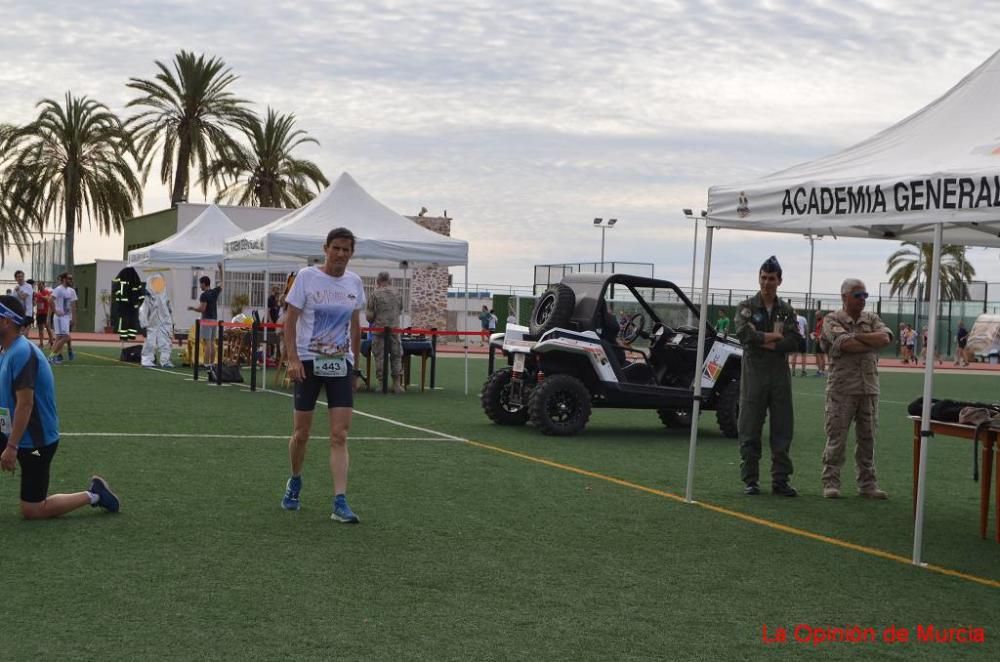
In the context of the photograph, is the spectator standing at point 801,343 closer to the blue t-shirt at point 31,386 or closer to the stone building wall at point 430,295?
the blue t-shirt at point 31,386

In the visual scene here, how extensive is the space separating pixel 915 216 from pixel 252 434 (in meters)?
7.98

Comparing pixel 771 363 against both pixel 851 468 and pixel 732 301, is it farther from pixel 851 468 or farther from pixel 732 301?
pixel 732 301

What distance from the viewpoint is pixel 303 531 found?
25.8 ft

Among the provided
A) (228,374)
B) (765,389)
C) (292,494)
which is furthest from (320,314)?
(228,374)

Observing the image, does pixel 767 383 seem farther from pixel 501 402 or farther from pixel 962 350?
pixel 962 350

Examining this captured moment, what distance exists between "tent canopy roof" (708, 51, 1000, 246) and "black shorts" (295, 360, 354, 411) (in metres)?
3.01

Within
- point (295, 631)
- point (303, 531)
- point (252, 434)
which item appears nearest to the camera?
point (295, 631)

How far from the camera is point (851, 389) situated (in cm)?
1024

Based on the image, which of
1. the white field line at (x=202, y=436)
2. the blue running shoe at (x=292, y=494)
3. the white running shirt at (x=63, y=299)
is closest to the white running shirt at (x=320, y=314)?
the blue running shoe at (x=292, y=494)

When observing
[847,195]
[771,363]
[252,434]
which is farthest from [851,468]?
[252,434]

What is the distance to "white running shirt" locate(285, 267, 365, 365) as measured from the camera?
8.24 metres

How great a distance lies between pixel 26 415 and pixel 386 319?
41.8 feet

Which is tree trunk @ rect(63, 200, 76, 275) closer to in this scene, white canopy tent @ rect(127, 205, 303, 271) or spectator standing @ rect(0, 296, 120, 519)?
white canopy tent @ rect(127, 205, 303, 271)

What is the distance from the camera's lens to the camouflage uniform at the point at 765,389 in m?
10.1
